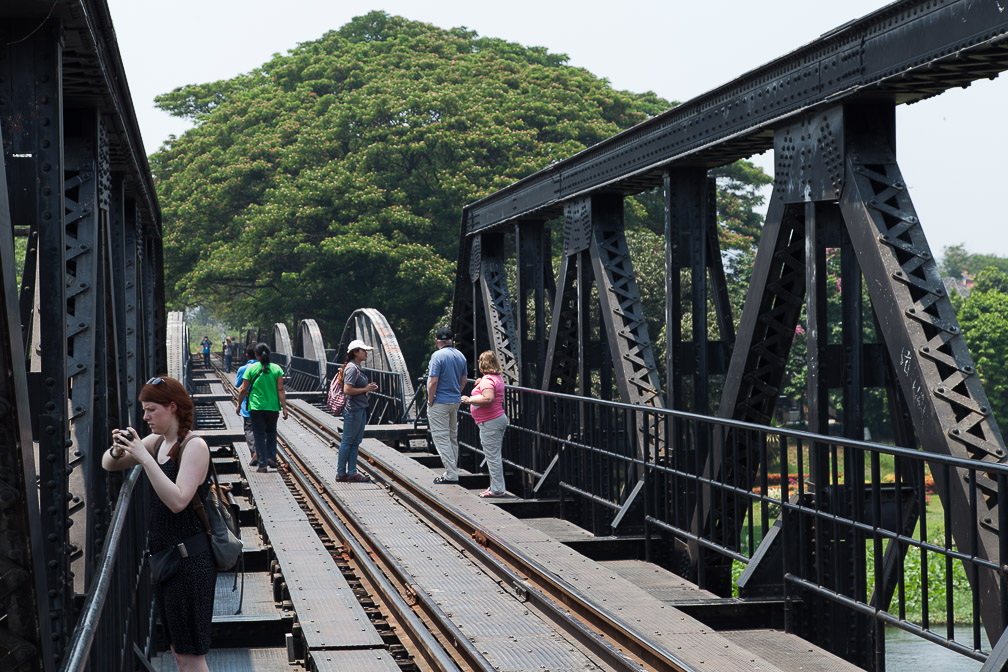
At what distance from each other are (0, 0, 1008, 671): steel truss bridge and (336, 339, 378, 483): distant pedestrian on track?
3090 millimetres

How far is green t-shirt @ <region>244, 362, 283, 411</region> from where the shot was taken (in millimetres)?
14195

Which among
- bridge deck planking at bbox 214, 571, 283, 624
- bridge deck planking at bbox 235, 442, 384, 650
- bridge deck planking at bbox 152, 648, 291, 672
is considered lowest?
bridge deck planking at bbox 214, 571, 283, 624

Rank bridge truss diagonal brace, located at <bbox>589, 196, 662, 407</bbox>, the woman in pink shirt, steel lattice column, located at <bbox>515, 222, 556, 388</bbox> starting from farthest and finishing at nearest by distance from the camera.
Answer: steel lattice column, located at <bbox>515, 222, 556, 388</bbox>, the woman in pink shirt, bridge truss diagonal brace, located at <bbox>589, 196, 662, 407</bbox>

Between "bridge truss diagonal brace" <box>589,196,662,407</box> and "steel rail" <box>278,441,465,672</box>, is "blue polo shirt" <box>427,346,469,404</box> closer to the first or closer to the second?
"steel rail" <box>278,441,465,672</box>

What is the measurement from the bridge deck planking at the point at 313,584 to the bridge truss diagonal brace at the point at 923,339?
348 centimetres

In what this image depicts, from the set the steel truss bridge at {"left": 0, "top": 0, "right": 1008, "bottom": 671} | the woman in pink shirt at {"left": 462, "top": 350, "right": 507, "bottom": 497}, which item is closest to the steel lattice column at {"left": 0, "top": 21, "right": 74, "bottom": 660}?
the steel truss bridge at {"left": 0, "top": 0, "right": 1008, "bottom": 671}

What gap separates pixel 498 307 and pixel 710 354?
21.8 feet

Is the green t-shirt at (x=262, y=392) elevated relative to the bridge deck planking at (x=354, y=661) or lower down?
elevated

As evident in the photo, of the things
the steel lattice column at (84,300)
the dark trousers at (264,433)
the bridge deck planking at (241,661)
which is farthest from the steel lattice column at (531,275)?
the steel lattice column at (84,300)

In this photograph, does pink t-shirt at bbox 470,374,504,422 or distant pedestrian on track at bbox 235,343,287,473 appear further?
distant pedestrian on track at bbox 235,343,287,473

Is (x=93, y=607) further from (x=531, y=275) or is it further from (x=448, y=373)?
(x=531, y=275)

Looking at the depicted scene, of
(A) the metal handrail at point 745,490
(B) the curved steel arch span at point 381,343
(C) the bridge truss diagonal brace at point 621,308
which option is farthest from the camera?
(B) the curved steel arch span at point 381,343

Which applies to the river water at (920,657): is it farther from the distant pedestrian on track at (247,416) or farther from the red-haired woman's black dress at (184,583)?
the red-haired woman's black dress at (184,583)

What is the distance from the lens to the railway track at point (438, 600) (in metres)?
6.63
